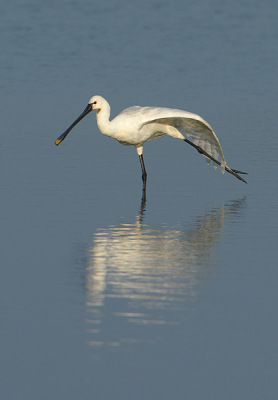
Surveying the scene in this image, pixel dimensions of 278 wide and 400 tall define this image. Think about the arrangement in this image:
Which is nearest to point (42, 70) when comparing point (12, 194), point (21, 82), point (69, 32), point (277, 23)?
point (21, 82)

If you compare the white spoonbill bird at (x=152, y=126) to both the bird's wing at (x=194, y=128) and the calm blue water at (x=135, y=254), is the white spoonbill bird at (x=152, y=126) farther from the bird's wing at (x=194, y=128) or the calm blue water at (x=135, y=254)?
the calm blue water at (x=135, y=254)

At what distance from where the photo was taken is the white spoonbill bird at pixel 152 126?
14016mm

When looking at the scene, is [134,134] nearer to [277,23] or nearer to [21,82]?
[21,82]

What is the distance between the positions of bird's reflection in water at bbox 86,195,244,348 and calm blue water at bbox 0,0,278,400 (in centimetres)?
2

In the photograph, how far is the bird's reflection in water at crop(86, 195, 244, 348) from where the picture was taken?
721cm

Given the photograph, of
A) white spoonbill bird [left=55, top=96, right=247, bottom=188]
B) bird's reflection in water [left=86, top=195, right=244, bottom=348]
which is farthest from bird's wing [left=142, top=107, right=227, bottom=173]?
bird's reflection in water [left=86, top=195, right=244, bottom=348]

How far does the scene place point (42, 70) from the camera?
29.6 meters

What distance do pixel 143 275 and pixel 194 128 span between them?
6677 mm

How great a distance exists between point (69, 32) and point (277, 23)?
368 inches

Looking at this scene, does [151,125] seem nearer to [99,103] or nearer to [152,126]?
[152,126]

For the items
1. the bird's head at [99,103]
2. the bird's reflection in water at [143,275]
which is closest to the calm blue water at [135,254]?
the bird's reflection in water at [143,275]

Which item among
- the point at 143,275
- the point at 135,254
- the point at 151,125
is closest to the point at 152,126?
the point at 151,125

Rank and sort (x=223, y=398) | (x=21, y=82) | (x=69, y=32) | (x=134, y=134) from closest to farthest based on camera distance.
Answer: (x=223, y=398) < (x=134, y=134) < (x=21, y=82) < (x=69, y=32)

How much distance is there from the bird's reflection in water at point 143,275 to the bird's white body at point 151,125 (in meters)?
2.76
